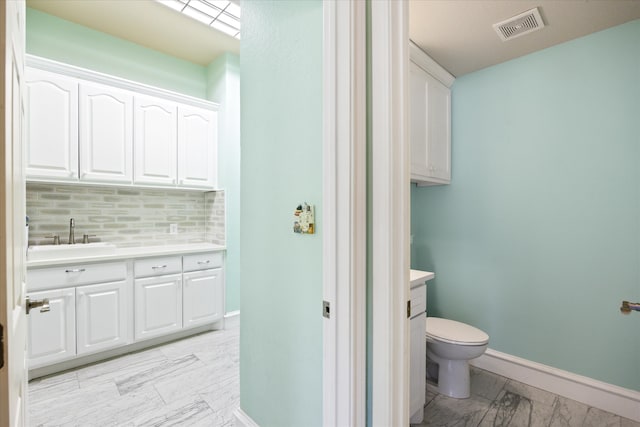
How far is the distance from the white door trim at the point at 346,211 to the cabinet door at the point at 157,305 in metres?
2.18

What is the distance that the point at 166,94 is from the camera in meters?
2.90

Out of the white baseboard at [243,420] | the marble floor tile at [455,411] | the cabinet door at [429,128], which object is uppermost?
the cabinet door at [429,128]

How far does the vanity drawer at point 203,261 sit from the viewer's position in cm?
287

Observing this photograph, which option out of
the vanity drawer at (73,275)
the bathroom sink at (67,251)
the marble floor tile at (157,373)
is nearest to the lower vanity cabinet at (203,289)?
the marble floor tile at (157,373)

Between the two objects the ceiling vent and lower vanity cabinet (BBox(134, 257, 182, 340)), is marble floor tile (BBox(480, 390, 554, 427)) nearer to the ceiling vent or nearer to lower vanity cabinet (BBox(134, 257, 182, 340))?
the ceiling vent

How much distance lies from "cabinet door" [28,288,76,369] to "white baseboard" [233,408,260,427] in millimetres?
1518

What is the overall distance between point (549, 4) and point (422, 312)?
6.23ft

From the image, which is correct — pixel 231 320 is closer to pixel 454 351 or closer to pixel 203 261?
pixel 203 261

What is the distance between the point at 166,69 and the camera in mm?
3164

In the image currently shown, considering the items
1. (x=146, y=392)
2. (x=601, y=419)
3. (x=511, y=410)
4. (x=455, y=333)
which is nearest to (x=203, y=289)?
(x=146, y=392)

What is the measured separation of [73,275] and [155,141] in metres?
1.34

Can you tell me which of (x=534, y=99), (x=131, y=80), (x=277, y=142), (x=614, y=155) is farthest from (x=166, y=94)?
(x=614, y=155)

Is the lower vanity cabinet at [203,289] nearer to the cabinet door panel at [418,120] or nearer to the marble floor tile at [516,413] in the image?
the cabinet door panel at [418,120]

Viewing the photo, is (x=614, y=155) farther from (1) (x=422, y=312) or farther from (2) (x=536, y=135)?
(1) (x=422, y=312)
